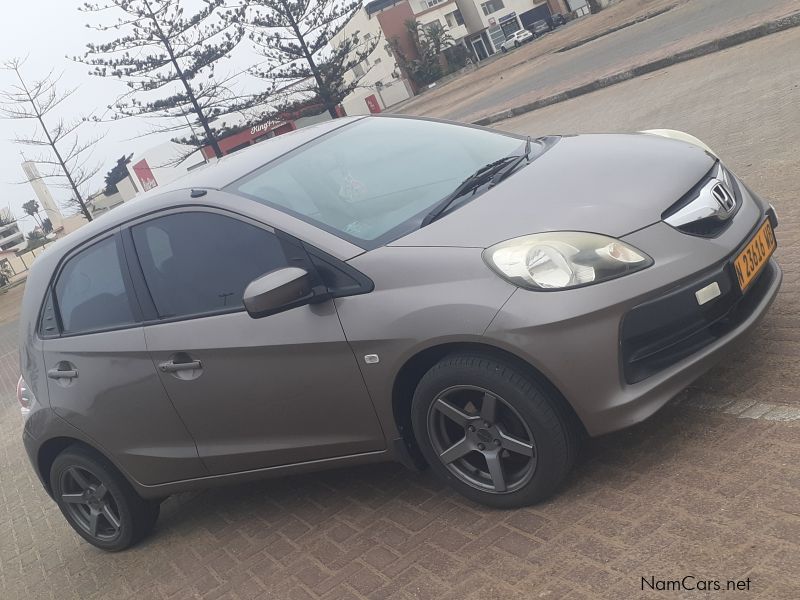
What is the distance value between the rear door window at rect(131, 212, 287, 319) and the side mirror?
26 centimetres

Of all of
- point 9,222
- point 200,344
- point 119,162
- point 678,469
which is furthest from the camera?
point 9,222

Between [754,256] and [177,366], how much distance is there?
8.55 feet

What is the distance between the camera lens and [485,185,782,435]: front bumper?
321 centimetres

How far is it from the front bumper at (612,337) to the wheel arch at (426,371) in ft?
0.24

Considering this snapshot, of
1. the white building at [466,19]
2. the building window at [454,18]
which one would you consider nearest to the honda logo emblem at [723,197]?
the white building at [466,19]

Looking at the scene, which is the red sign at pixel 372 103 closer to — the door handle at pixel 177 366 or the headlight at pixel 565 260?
the door handle at pixel 177 366

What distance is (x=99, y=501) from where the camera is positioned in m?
4.99

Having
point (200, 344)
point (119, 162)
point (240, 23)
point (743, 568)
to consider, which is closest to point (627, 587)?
point (743, 568)

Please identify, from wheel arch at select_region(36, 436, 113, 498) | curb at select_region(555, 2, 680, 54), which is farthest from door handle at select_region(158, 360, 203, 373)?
curb at select_region(555, 2, 680, 54)

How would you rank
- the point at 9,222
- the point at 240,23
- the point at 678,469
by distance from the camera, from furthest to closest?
the point at 9,222, the point at 240,23, the point at 678,469

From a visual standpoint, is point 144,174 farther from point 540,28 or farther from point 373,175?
point 373,175

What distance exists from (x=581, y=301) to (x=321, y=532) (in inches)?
73.5

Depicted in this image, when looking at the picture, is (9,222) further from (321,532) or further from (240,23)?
(321,532)

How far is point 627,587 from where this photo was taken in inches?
113
